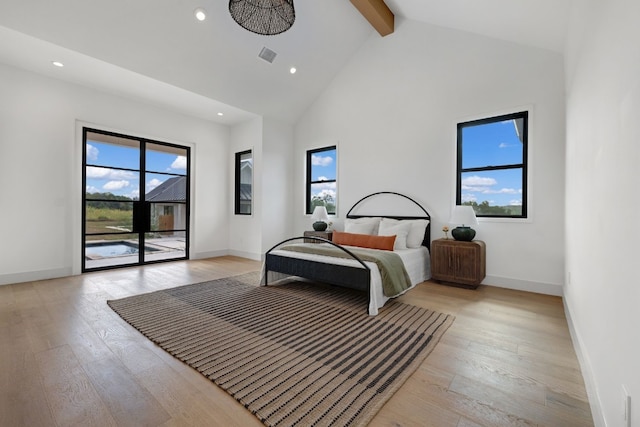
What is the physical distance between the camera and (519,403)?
1552 mm

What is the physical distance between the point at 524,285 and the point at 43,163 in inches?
269

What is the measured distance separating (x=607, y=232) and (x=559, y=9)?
2.81 m

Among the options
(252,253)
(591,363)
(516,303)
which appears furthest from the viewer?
(252,253)

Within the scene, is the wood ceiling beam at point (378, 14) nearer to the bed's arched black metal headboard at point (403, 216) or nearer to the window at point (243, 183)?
the bed's arched black metal headboard at point (403, 216)

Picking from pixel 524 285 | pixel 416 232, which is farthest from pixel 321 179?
pixel 524 285

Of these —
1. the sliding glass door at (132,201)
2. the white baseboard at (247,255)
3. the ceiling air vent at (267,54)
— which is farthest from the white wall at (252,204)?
the ceiling air vent at (267,54)

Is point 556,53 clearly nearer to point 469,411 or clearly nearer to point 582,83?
point 582,83

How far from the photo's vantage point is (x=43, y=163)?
4.12m

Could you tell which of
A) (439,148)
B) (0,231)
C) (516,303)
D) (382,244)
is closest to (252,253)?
(382,244)

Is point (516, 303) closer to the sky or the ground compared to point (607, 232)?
closer to the ground

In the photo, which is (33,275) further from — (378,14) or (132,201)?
(378,14)

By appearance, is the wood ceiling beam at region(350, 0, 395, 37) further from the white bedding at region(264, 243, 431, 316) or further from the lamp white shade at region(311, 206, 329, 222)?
the white bedding at region(264, 243, 431, 316)

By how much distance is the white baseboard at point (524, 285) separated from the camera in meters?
3.52

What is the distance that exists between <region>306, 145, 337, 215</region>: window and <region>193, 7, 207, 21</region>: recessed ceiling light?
294 cm
